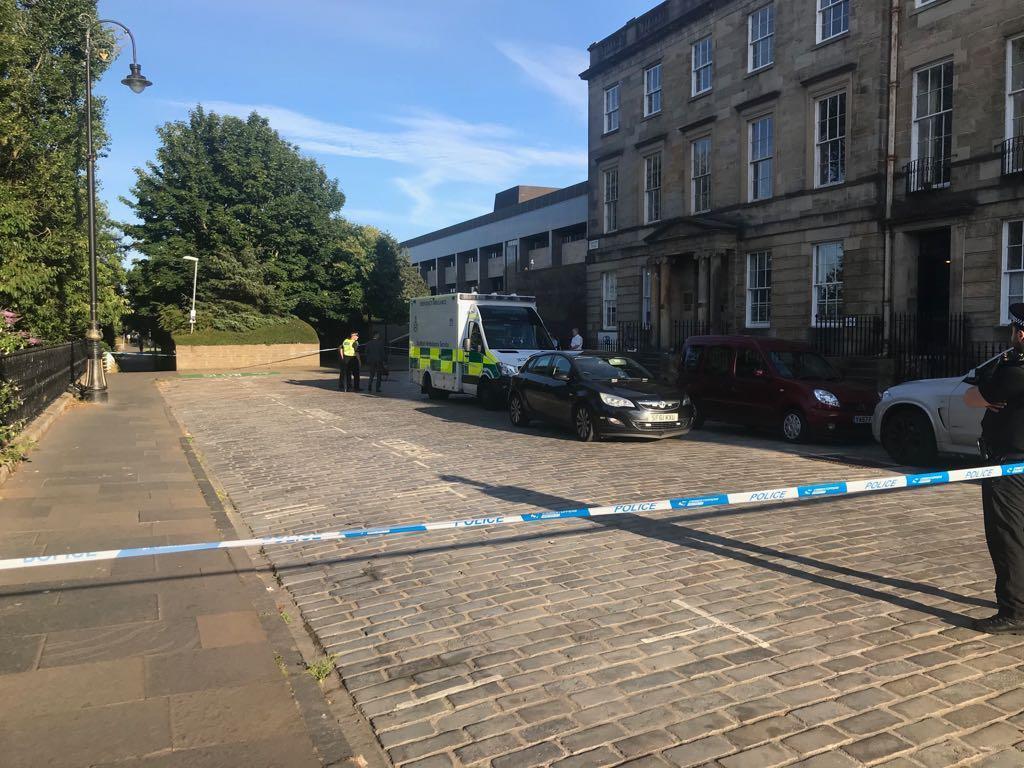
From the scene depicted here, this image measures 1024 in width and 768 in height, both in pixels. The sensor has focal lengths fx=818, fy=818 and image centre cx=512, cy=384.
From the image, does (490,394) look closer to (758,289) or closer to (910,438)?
(910,438)

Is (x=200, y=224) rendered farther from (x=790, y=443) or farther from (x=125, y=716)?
(x=125, y=716)

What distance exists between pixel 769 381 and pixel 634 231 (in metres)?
16.4

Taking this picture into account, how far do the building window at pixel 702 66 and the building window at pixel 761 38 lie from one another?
1.74m

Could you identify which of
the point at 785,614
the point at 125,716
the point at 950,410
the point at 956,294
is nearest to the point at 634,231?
the point at 956,294

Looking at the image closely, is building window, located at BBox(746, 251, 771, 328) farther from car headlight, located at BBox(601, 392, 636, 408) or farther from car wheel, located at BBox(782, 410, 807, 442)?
car headlight, located at BBox(601, 392, 636, 408)

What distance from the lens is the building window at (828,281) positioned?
20.8m

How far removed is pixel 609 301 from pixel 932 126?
13729mm

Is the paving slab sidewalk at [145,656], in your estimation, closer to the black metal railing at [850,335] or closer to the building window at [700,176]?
the black metal railing at [850,335]

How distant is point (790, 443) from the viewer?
41.5 ft

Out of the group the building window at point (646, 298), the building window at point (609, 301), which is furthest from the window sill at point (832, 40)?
the building window at point (609, 301)

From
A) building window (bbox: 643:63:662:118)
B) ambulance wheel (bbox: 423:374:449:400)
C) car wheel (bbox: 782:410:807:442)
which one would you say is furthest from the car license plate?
building window (bbox: 643:63:662:118)

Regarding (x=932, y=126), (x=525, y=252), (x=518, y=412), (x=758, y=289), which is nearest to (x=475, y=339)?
(x=518, y=412)

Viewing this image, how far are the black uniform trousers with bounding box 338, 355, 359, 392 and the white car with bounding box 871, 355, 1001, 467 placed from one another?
52.4 ft

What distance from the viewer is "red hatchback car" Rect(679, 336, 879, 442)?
12.3m
